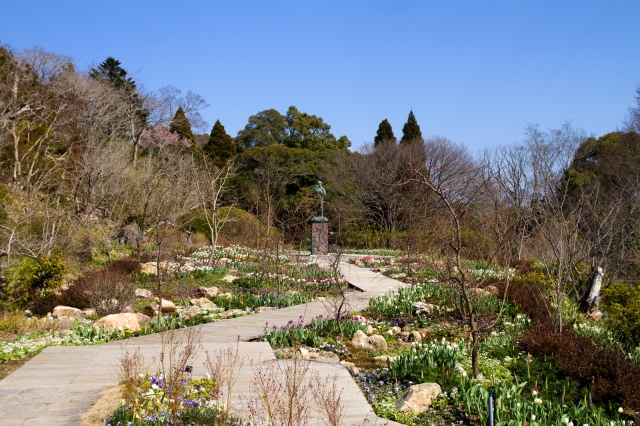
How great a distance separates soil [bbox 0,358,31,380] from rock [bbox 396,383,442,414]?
3.87m

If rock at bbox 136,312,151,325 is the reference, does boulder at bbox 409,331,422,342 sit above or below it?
below

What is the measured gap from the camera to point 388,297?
9758mm

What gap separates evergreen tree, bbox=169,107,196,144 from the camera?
116ft

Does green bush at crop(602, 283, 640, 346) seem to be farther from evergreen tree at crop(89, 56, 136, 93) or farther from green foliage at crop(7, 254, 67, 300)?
evergreen tree at crop(89, 56, 136, 93)

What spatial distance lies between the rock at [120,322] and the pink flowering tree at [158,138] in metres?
25.4

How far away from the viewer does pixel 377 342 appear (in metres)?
6.93

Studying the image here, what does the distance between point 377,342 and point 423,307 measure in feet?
7.48

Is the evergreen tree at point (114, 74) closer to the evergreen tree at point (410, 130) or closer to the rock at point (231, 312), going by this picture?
the evergreen tree at point (410, 130)

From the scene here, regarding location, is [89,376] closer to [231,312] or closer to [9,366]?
[9,366]

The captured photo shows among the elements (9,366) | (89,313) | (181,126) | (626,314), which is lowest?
(9,366)

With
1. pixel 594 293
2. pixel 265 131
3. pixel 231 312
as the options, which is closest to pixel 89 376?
pixel 231 312

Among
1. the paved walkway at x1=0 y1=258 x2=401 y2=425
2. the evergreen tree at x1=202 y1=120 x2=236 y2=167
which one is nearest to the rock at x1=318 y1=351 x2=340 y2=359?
the paved walkway at x1=0 y1=258 x2=401 y2=425

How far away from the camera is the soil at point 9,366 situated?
5.32 meters

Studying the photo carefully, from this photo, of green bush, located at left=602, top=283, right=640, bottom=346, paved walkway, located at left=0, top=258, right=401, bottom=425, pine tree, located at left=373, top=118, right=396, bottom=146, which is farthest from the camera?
pine tree, located at left=373, top=118, right=396, bottom=146
